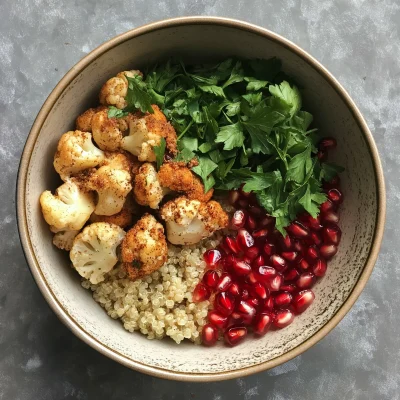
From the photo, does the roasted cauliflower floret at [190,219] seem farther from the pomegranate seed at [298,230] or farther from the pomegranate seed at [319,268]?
the pomegranate seed at [319,268]

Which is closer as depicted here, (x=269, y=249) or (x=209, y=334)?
(x=209, y=334)

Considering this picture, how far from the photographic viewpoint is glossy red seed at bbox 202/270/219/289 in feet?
7.66

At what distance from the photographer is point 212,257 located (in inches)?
92.9

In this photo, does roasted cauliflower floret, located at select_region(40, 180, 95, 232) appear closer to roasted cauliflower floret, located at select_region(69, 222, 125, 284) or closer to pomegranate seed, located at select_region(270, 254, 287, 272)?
roasted cauliflower floret, located at select_region(69, 222, 125, 284)

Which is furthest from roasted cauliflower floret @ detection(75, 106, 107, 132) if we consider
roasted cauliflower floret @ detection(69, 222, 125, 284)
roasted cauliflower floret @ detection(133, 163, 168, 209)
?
roasted cauliflower floret @ detection(69, 222, 125, 284)

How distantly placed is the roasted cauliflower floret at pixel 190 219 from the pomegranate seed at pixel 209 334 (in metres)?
0.34

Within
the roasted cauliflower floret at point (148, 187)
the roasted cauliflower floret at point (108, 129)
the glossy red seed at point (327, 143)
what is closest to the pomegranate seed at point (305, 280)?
the glossy red seed at point (327, 143)

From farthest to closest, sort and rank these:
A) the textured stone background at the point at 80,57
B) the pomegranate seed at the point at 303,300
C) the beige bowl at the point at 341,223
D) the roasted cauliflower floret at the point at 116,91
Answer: the textured stone background at the point at 80,57 → the pomegranate seed at the point at 303,300 → the roasted cauliflower floret at the point at 116,91 → the beige bowl at the point at 341,223

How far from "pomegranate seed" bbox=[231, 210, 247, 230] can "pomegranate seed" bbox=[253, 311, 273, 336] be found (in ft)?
1.19

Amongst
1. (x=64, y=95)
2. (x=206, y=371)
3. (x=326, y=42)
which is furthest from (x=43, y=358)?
(x=326, y=42)

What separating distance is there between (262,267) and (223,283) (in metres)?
0.18

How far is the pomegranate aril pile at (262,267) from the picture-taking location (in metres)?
2.35

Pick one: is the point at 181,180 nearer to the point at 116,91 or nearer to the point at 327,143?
the point at 116,91

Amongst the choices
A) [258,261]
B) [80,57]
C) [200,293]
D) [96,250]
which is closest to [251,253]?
[258,261]
